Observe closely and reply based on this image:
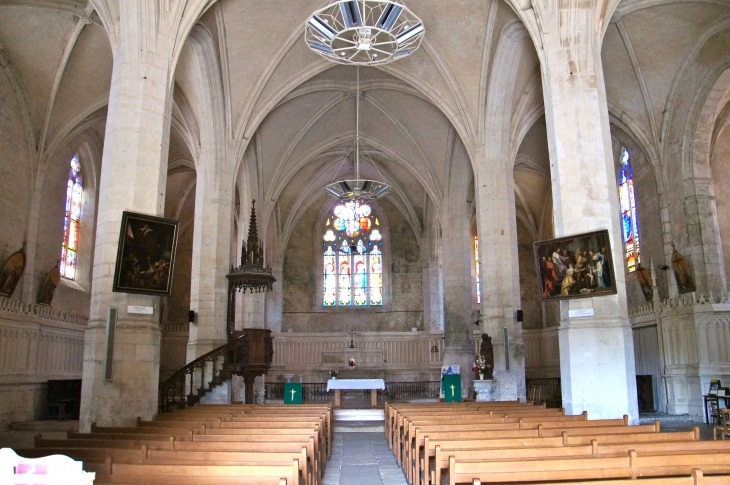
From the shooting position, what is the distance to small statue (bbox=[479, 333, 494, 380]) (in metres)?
16.2

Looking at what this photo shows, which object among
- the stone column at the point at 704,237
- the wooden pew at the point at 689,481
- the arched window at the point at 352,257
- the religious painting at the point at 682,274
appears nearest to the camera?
the wooden pew at the point at 689,481

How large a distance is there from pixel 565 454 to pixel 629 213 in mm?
17026

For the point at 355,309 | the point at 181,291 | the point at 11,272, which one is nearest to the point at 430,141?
the point at 355,309

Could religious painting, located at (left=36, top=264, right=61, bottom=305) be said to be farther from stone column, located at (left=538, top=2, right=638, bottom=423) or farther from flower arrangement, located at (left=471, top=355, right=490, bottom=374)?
stone column, located at (left=538, top=2, right=638, bottom=423)

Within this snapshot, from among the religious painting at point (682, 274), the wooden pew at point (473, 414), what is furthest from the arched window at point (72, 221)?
the religious painting at point (682, 274)

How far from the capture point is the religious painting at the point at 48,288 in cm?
1756

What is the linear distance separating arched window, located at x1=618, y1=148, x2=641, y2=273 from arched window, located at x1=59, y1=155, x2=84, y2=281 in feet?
61.4

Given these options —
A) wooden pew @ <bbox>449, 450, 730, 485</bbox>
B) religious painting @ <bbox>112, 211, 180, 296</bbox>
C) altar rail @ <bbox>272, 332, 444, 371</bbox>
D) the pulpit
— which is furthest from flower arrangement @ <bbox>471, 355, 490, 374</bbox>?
altar rail @ <bbox>272, 332, 444, 371</bbox>

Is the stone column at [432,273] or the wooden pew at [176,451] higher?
the stone column at [432,273]

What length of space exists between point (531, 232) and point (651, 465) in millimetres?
24927

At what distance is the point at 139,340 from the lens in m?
10.3

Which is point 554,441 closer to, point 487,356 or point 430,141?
point 487,356

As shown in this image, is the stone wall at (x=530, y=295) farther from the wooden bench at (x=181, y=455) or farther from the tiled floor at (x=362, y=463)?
the wooden bench at (x=181, y=455)

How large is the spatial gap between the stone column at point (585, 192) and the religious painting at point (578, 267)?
0.63ft
